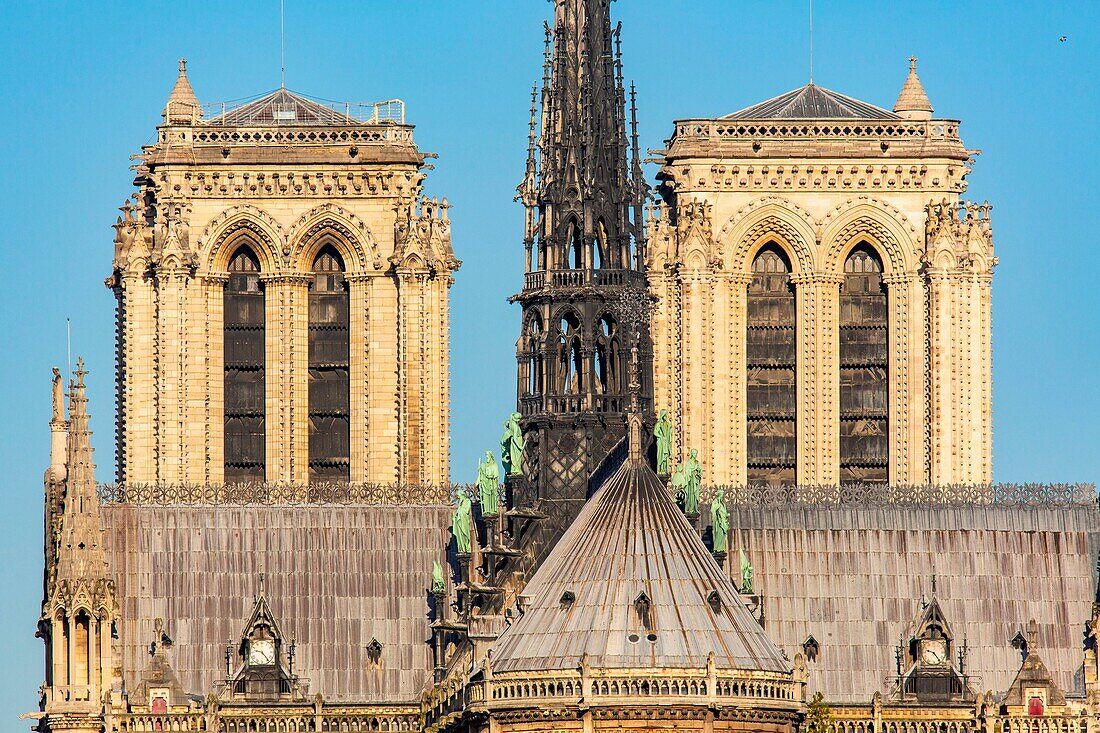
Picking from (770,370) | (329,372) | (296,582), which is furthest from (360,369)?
(770,370)

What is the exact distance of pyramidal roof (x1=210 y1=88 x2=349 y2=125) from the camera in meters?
168

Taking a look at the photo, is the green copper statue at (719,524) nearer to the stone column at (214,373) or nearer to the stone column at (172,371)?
the stone column at (214,373)

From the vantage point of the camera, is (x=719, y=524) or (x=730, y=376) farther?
(x=730, y=376)

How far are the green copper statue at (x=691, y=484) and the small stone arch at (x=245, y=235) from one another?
18442mm

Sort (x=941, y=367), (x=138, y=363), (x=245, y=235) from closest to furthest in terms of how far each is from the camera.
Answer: (x=138, y=363) → (x=245, y=235) → (x=941, y=367)

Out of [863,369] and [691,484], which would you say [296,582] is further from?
[863,369]

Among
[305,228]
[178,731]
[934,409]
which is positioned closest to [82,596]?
[178,731]

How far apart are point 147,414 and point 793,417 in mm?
20633

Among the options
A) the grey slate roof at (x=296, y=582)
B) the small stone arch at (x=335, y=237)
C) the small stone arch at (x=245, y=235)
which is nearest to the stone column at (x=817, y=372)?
the grey slate roof at (x=296, y=582)

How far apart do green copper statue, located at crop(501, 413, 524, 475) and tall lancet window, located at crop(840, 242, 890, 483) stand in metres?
23.4

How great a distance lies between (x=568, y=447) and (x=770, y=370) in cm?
2365

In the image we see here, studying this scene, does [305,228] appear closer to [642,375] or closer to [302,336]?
[302,336]

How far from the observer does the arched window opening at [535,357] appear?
Result: 146 m

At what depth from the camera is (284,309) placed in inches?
6550
